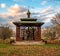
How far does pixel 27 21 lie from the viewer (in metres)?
32.8

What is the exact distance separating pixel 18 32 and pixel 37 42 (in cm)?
339

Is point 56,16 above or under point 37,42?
above

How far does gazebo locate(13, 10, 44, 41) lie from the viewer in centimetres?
3252

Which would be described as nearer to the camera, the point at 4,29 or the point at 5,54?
the point at 5,54

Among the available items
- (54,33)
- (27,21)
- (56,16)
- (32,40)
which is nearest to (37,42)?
(32,40)

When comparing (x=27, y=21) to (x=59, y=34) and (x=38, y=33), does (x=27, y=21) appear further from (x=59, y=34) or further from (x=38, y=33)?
(x=59, y=34)

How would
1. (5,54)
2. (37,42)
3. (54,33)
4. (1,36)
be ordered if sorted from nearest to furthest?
(5,54), (37,42), (1,36), (54,33)

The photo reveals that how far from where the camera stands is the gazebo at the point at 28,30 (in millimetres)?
32522

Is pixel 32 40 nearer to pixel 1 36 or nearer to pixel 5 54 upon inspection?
pixel 5 54

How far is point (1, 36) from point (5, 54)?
34606mm

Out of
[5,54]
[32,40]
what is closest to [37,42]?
[32,40]

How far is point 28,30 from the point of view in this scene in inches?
1313

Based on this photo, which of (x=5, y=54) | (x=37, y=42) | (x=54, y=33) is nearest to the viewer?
(x=5, y=54)

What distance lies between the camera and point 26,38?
3331cm
